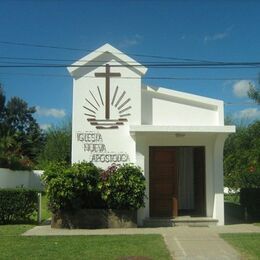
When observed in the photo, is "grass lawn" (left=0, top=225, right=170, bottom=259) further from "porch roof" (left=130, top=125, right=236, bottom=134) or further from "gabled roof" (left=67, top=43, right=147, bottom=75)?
"gabled roof" (left=67, top=43, right=147, bottom=75)

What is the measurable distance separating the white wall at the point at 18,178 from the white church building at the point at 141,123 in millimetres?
18699

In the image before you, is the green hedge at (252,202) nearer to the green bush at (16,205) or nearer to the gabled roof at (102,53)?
the gabled roof at (102,53)

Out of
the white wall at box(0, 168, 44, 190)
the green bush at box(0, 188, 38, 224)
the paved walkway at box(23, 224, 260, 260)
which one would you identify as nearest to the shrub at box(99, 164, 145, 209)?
the paved walkway at box(23, 224, 260, 260)

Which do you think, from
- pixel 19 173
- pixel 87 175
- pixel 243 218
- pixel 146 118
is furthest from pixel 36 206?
pixel 19 173

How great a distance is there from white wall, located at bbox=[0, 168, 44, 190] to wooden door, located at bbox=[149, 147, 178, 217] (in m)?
19.3

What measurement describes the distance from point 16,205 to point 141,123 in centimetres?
502

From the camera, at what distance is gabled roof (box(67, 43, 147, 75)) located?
17453mm

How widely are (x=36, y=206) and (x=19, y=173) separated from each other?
2198cm

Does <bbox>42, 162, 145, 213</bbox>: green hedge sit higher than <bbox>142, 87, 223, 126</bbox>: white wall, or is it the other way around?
<bbox>142, 87, 223, 126</bbox>: white wall

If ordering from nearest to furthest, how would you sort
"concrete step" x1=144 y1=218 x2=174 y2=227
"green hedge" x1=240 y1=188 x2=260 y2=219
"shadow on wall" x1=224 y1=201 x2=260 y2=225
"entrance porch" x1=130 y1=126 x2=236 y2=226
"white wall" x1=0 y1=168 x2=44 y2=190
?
"concrete step" x1=144 y1=218 x2=174 y2=227
"entrance porch" x1=130 y1=126 x2=236 y2=226
"green hedge" x1=240 y1=188 x2=260 y2=219
"shadow on wall" x1=224 y1=201 x2=260 y2=225
"white wall" x1=0 y1=168 x2=44 y2=190

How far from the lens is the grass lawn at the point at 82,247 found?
10.8 meters

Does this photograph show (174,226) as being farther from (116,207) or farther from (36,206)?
(36,206)

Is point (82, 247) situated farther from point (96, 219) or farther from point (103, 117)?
point (103, 117)

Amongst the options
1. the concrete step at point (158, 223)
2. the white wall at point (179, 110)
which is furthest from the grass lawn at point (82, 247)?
the white wall at point (179, 110)
